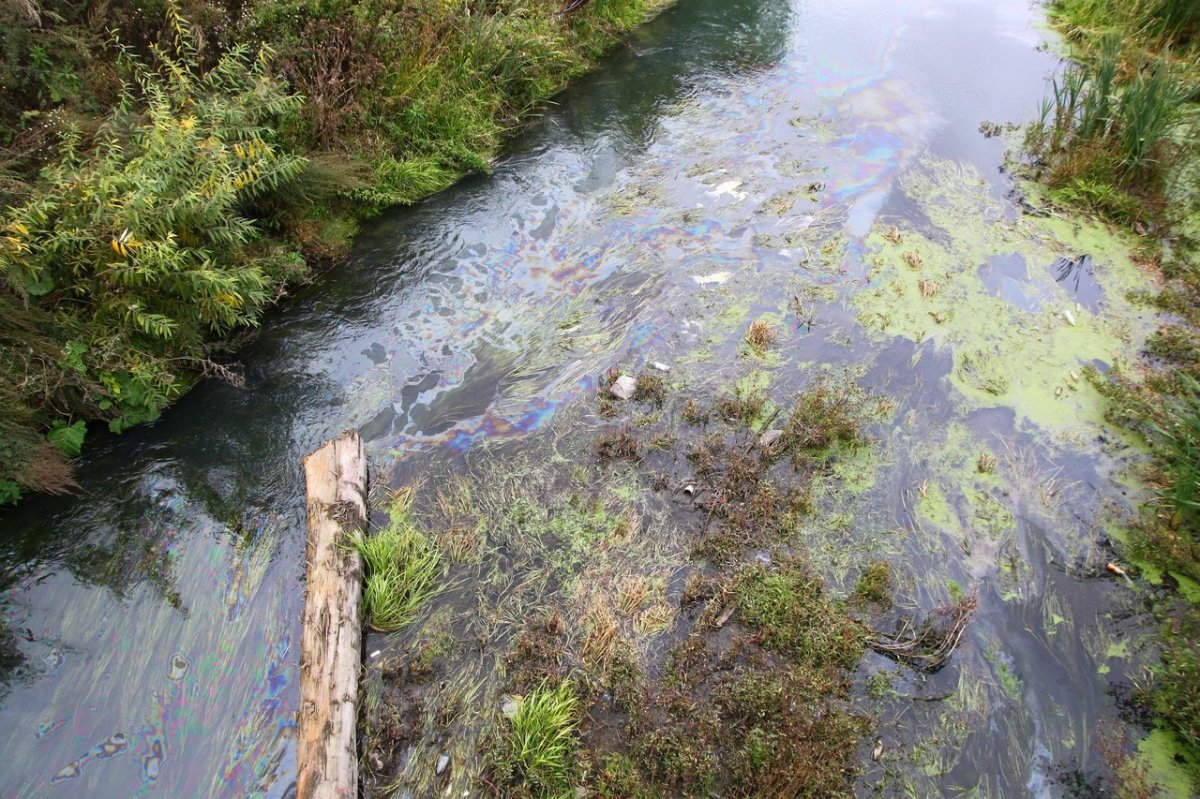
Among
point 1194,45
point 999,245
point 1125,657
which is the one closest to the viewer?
point 1125,657

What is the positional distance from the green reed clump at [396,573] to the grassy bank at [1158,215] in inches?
163

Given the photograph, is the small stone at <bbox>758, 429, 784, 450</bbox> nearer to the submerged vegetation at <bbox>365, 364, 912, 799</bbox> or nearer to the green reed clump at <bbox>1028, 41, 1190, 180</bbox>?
the submerged vegetation at <bbox>365, 364, 912, 799</bbox>

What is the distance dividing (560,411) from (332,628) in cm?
243

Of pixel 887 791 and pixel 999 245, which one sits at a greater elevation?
pixel 887 791

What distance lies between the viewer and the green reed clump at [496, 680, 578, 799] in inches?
134

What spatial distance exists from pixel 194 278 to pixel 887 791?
5.82m

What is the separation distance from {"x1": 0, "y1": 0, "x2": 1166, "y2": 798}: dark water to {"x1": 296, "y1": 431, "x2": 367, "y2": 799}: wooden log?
23 cm

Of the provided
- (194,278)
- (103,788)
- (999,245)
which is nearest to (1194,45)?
(999,245)

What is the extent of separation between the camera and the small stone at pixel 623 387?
5562mm

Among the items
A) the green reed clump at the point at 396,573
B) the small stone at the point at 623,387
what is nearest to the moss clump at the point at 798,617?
the small stone at the point at 623,387

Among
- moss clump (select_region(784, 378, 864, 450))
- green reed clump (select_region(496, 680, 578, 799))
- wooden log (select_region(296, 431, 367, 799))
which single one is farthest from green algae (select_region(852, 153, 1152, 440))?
wooden log (select_region(296, 431, 367, 799))

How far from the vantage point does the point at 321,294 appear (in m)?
6.41

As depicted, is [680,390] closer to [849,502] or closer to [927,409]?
[849,502]

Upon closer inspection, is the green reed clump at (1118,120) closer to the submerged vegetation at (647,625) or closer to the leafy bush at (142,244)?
the submerged vegetation at (647,625)
